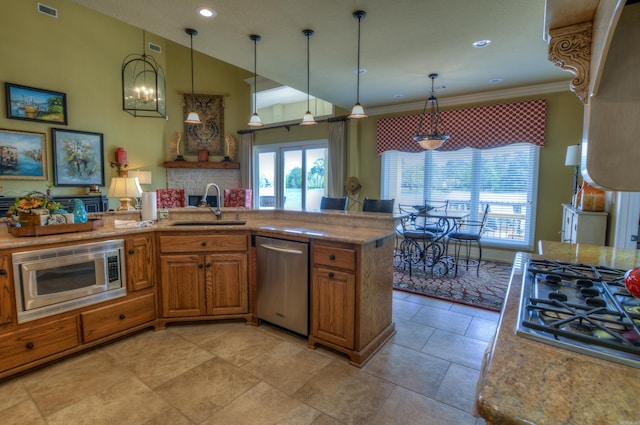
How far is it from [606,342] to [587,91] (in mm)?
610

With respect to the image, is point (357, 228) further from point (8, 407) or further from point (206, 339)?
point (8, 407)

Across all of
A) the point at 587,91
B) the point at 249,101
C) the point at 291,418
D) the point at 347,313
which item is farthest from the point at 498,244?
the point at 249,101

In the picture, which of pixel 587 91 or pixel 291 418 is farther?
pixel 291 418

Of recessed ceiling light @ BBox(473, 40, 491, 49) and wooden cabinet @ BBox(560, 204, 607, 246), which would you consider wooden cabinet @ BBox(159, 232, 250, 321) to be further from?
wooden cabinet @ BBox(560, 204, 607, 246)

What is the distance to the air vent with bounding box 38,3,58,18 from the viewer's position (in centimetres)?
543

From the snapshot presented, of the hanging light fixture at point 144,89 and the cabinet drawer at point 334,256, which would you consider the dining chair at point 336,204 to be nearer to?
the cabinet drawer at point 334,256

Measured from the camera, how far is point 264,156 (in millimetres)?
7828

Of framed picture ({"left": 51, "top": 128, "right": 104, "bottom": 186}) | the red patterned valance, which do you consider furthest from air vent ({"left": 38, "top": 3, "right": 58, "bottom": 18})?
the red patterned valance

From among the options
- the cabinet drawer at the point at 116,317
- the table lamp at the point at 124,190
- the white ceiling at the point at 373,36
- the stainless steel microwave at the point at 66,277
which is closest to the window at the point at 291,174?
the white ceiling at the point at 373,36

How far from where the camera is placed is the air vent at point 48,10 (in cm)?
543

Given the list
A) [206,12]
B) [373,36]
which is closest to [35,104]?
[206,12]

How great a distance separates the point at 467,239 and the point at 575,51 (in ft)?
12.9

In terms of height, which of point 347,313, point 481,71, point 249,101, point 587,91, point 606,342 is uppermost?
point 249,101

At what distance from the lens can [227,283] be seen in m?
2.82
